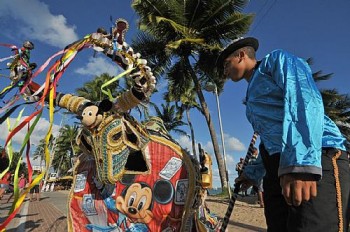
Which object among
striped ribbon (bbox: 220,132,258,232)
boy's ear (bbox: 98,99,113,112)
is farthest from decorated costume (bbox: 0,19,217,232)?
striped ribbon (bbox: 220,132,258,232)

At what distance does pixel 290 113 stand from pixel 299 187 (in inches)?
15.4

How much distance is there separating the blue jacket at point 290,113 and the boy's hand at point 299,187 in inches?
1.4

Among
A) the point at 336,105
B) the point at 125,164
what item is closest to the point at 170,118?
the point at 336,105

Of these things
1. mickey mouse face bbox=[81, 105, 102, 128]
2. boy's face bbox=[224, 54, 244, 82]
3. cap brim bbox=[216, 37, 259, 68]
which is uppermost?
cap brim bbox=[216, 37, 259, 68]

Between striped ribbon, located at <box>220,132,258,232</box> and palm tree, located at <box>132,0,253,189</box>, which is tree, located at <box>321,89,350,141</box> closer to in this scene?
palm tree, located at <box>132,0,253,189</box>

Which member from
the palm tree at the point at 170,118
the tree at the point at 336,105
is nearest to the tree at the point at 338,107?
the tree at the point at 336,105

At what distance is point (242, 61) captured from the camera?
2312mm

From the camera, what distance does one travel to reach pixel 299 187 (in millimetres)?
1586

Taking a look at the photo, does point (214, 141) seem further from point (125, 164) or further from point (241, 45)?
point (241, 45)

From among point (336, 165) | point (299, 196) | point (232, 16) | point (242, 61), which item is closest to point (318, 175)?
point (299, 196)

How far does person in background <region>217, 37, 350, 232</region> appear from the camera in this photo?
160cm

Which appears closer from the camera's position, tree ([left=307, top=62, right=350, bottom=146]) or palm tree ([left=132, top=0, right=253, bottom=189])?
palm tree ([left=132, top=0, right=253, bottom=189])

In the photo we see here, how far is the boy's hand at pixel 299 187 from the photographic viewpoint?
1571 millimetres

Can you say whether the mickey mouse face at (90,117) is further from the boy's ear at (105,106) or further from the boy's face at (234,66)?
the boy's face at (234,66)
